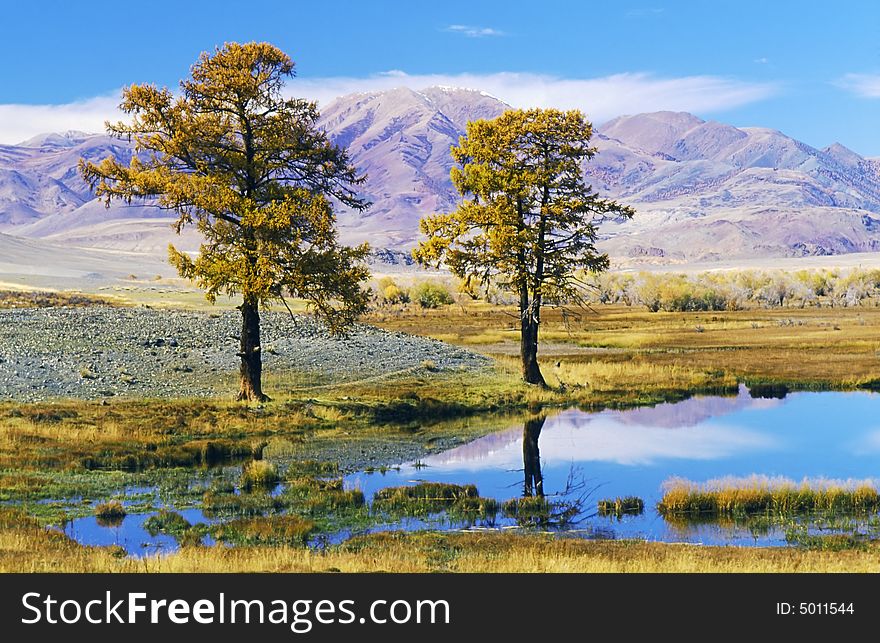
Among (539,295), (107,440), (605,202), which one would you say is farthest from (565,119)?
(107,440)

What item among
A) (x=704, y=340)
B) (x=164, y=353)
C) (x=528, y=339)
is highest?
(x=528, y=339)

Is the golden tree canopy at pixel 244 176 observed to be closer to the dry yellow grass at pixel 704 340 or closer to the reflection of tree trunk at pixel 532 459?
the reflection of tree trunk at pixel 532 459

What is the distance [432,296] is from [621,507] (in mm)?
106326

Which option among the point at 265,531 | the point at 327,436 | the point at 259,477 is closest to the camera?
the point at 265,531

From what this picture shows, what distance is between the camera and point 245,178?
3525cm

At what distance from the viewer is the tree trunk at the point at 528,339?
42.7 metres

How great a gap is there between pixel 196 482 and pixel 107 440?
18.0ft

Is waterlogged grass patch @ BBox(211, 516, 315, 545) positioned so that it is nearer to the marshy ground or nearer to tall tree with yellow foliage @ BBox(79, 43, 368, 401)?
the marshy ground

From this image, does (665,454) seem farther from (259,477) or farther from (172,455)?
(172,455)

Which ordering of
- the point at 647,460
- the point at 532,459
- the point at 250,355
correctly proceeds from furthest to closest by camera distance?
1. the point at 250,355
2. the point at 532,459
3. the point at 647,460

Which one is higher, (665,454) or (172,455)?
(172,455)

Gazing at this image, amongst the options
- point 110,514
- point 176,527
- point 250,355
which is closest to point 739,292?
point 250,355

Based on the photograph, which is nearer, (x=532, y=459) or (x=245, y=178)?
(x=532, y=459)
